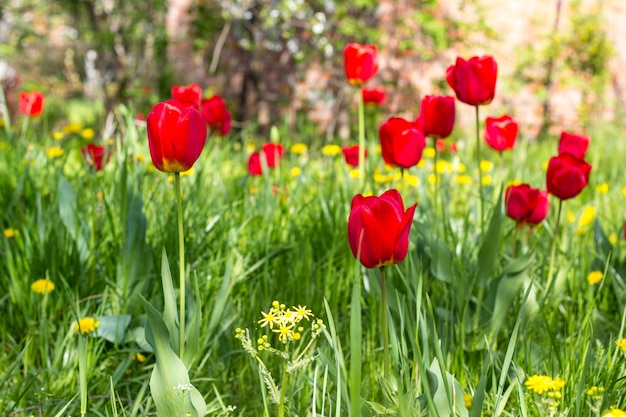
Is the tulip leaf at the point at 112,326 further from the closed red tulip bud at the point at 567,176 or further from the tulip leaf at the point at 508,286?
the closed red tulip bud at the point at 567,176

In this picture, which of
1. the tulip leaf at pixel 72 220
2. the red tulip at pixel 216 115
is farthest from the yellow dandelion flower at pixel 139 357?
the red tulip at pixel 216 115

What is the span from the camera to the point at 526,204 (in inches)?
61.6

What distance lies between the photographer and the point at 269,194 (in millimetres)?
1994

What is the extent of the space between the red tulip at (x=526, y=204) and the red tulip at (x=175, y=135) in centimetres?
83

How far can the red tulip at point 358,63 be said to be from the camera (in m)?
1.87

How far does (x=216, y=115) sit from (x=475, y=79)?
3.42ft

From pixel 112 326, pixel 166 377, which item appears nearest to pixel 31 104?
pixel 112 326

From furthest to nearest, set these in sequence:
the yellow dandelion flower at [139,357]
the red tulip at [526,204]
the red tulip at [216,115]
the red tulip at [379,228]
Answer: the red tulip at [216,115] → the red tulip at [526,204] → the yellow dandelion flower at [139,357] → the red tulip at [379,228]

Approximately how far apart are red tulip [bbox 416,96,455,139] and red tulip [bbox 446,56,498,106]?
0.17ft

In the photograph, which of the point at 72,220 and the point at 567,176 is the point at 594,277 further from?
the point at 72,220

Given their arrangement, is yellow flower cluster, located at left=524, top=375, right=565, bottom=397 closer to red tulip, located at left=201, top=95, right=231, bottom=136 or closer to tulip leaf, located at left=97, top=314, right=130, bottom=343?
tulip leaf, located at left=97, top=314, right=130, bottom=343

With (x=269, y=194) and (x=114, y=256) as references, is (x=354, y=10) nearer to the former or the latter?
(x=269, y=194)

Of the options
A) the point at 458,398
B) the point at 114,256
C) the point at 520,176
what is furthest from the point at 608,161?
the point at 458,398

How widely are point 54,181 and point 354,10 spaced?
3594 millimetres
